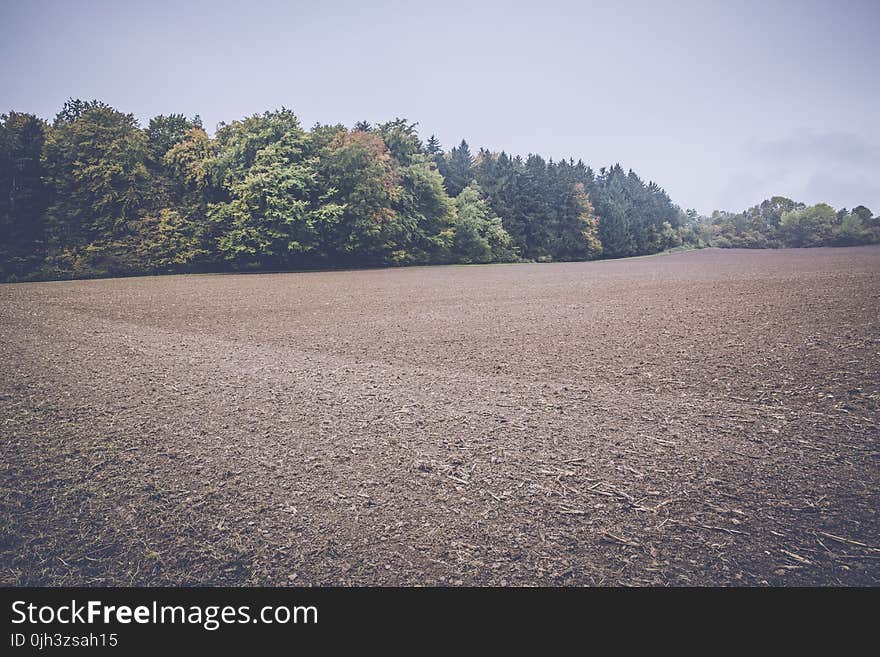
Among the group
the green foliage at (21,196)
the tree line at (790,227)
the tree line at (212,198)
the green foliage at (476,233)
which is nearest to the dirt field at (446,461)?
the tree line at (212,198)

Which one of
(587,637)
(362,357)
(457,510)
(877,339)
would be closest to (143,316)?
(362,357)

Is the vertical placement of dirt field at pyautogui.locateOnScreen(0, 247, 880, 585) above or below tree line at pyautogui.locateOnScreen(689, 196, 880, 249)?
below

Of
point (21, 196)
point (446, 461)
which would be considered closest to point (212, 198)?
point (21, 196)

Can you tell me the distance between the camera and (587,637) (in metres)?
1.85

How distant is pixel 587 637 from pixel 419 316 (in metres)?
9.07

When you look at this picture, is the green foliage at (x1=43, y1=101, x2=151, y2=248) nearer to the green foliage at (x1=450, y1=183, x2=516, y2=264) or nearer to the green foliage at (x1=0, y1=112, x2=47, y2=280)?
the green foliage at (x1=0, y1=112, x2=47, y2=280)

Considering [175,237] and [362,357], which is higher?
[175,237]

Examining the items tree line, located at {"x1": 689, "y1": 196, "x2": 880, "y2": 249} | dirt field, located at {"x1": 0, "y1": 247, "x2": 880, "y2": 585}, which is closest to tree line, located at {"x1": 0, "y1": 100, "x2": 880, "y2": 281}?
dirt field, located at {"x1": 0, "y1": 247, "x2": 880, "y2": 585}

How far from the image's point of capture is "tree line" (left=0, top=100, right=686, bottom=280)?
25.8 meters

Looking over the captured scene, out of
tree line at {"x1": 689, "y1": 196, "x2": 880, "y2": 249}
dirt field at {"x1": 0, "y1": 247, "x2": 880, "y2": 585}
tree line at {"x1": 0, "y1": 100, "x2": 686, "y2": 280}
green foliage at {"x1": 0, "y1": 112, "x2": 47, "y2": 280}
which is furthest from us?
tree line at {"x1": 689, "y1": 196, "x2": 880, "y2": 249}

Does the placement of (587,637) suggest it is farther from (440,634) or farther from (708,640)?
(440,634)

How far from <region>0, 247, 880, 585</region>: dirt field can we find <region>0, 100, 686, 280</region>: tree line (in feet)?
73.1

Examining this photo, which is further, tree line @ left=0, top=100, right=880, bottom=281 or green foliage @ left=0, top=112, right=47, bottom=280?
tree line @ left=0, top=100, right=880, bottom=281

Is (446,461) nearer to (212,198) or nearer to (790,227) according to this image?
(212,198)
